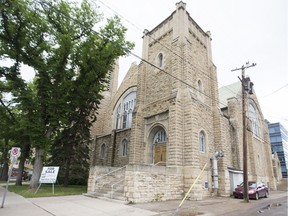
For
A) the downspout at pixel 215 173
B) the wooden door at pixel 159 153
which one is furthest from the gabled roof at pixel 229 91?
the wooden door at pixel 159 153

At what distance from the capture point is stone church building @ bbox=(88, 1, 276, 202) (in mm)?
13148

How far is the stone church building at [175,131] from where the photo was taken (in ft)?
43.1

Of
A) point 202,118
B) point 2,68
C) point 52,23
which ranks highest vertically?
point 52,23

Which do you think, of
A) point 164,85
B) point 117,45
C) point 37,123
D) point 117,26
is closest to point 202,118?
point 164,85

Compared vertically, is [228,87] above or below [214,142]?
above

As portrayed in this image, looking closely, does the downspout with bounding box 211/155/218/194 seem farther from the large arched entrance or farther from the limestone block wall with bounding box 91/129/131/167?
the limestone block wall with bounding box 91/129/131/167

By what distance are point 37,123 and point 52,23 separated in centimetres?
750

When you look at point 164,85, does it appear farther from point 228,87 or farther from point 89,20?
point 228,87

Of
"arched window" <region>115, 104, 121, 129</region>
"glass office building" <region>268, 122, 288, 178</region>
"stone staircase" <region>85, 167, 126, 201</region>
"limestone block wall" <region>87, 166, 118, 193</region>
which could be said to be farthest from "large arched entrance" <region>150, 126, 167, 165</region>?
"glass office building" <region>268, 122, 288, 178</region>

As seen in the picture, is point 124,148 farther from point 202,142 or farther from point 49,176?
point 49,176

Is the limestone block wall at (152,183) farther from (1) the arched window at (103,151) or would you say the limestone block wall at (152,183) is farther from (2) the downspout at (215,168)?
(1) the arched window at (103,151)

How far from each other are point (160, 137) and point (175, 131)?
2849mm

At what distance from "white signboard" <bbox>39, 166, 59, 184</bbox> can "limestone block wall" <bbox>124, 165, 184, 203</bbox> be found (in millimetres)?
5550

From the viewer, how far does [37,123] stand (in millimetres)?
14797
